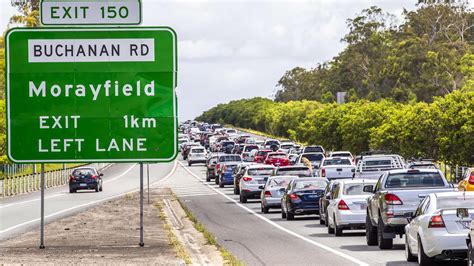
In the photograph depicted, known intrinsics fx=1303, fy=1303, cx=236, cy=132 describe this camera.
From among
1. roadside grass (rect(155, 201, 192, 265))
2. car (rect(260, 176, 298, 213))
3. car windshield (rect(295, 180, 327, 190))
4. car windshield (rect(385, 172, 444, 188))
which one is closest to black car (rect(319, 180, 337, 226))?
car windshield (rect(295, 180, 327, 190))

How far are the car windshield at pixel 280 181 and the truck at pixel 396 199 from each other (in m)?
17.8

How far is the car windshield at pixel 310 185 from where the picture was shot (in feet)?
132

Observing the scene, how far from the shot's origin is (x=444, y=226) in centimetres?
2086

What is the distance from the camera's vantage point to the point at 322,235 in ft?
107

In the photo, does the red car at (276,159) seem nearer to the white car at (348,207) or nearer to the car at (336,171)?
the car at (336,171)

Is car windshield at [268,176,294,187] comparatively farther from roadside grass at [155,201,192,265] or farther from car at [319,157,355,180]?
car at [319,157,355,180]

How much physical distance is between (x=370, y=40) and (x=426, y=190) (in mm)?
121747

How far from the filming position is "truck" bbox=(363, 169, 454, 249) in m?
26.0

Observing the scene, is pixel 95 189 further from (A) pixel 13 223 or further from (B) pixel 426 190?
(B) pixel 426 190

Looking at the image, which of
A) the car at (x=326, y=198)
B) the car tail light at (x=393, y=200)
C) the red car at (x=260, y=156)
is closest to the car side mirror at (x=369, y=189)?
the car tail light at (x=393, y=200)

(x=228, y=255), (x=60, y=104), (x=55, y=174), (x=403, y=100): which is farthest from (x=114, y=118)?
(x=403, y=100)

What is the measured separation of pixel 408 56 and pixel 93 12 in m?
105

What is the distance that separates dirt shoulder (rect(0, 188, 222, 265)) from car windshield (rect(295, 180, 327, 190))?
439cm

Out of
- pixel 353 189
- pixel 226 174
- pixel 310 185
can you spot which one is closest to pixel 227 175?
pixel 226 174
